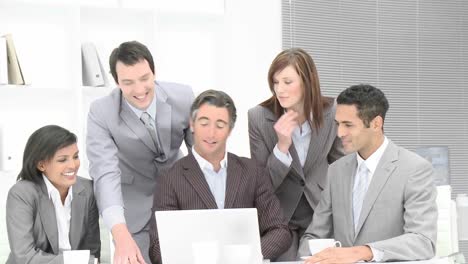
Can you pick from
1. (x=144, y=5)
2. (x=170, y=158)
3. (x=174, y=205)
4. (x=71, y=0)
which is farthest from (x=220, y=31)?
(x=174, y=205)

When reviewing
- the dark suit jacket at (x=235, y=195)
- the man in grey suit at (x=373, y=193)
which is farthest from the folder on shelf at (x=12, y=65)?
the man in grey suit at (x=373, y=193)

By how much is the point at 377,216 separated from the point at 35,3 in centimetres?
268

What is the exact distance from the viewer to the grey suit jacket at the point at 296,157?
334 centimetres

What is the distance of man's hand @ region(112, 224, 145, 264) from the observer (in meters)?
2.72

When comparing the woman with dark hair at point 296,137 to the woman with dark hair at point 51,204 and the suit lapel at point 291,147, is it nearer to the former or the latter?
the suit lapel at point 291,147

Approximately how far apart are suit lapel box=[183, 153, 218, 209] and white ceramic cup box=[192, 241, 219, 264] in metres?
0.54

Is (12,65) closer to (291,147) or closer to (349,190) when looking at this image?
(291,147)

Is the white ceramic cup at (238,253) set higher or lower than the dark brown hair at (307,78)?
lower

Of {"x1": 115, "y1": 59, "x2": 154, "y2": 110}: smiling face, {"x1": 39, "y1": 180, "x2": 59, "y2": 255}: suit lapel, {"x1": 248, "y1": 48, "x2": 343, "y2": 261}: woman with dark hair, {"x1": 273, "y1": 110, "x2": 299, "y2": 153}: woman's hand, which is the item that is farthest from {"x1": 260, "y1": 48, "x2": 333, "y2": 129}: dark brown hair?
{"x1": 39, "y1": 180, "x2": 59, "y2": 255}: suit lapel

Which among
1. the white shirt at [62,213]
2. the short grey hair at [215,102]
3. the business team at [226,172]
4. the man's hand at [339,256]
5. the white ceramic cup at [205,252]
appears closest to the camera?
the white ceramic cup at [205,252]

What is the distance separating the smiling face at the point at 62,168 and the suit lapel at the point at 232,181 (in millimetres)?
650

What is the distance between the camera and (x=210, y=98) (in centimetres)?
313

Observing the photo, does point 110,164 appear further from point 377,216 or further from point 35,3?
point 35,3

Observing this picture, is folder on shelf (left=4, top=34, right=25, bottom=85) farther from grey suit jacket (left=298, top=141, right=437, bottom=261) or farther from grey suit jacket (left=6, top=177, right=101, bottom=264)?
grey suit jacket (left=298, top=141, right=437, bottom=261)
